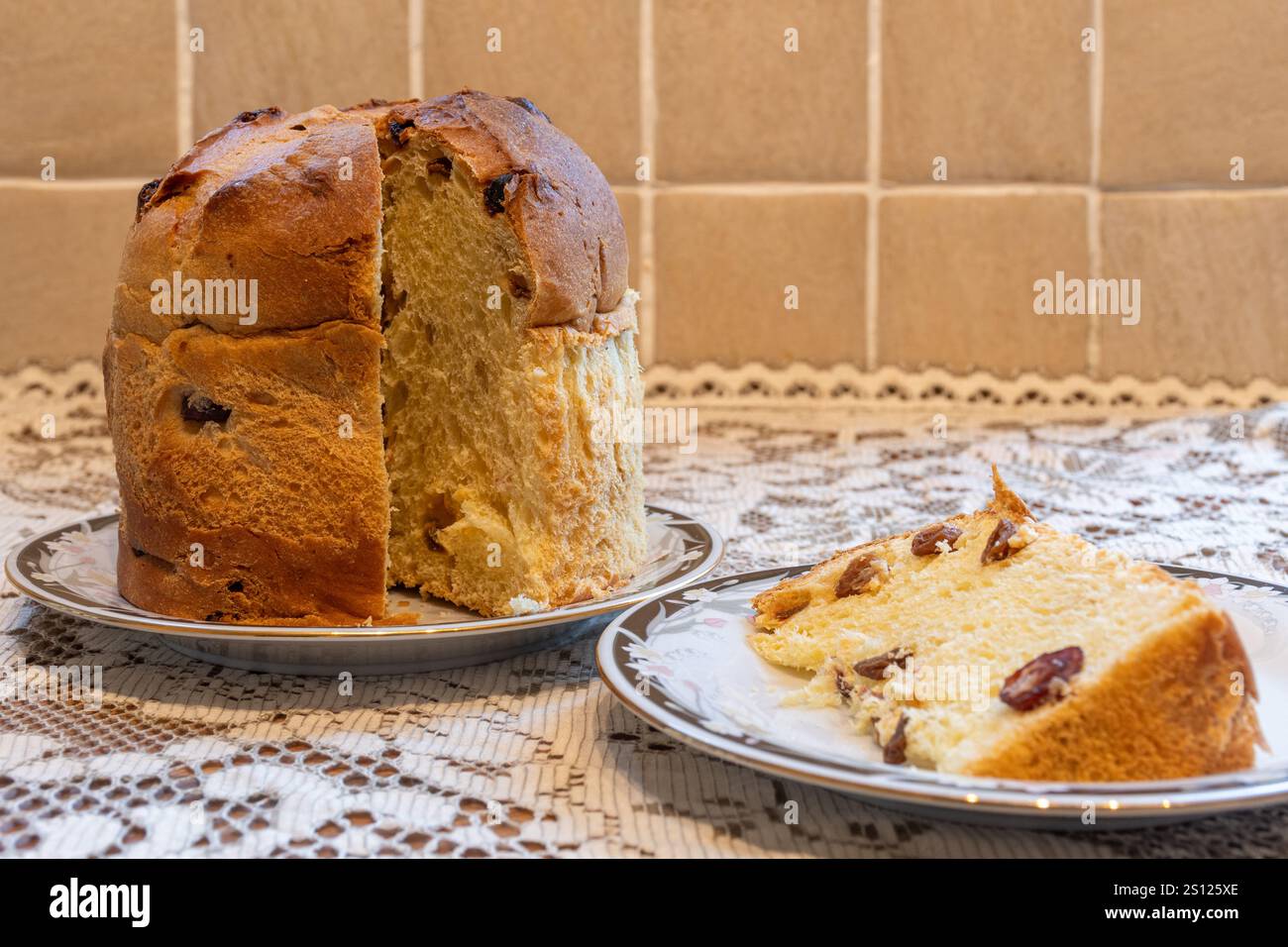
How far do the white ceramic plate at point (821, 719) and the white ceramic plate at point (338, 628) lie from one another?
10cm

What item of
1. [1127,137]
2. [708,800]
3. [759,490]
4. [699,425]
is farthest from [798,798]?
[1127,137]

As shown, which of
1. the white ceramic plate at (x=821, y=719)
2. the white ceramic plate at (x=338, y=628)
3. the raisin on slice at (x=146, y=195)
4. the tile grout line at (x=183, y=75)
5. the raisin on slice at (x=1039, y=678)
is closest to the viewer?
the white ceramic plate at (x=821, y=719)

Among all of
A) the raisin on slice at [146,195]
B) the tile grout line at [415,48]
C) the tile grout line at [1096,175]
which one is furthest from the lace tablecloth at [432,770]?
the tile grout line at [415,48]

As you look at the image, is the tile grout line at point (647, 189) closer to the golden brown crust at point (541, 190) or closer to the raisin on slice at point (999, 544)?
the golden brown crust at point (541, 190)

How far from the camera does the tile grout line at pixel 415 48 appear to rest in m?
3.50

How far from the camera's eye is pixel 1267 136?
11.5ft

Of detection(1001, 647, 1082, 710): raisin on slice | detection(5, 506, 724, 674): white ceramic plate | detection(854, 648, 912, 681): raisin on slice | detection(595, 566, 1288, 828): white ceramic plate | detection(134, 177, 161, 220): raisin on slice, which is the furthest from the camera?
detection(134, 177, 161, 220): raisin on slice

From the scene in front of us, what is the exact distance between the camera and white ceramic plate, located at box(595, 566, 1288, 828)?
876 millimetres

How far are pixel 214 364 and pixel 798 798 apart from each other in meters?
0.82

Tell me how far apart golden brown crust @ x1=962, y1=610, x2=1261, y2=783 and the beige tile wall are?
271cm

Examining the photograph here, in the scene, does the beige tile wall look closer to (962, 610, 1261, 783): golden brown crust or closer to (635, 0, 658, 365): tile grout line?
(635, 0, 658, 365): tile grout line

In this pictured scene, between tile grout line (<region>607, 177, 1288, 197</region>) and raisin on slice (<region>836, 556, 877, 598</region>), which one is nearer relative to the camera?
raisin on slice (<region>836, 556, 877, 598</region>)

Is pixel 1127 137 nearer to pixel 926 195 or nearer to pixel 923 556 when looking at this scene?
pixel 926 195

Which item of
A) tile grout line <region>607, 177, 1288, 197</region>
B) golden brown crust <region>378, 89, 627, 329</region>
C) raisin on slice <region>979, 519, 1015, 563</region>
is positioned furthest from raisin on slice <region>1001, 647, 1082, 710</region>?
tile grout line <region>607, 177, 1288, 197</region>
